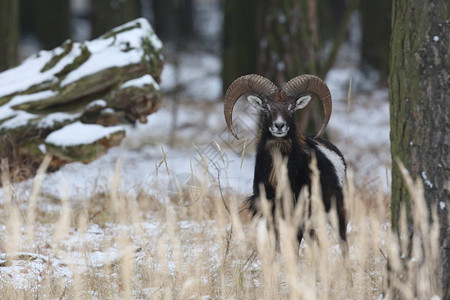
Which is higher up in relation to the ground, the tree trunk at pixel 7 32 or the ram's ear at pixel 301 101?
the ram's ear at pixel 301 101

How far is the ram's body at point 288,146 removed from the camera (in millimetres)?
5930

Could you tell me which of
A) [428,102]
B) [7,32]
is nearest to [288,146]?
[428,102]

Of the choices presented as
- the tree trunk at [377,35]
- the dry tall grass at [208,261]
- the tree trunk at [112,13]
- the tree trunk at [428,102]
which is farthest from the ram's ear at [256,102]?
the tree trunk at [377,35]

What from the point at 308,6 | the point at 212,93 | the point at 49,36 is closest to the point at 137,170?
the point at 308,6

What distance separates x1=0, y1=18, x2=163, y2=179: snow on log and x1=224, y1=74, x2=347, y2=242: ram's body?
2328 mm

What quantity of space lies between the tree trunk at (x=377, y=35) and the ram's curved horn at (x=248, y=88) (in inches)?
519

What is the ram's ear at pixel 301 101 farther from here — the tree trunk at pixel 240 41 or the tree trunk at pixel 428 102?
the tree trunk at pixel 240 41

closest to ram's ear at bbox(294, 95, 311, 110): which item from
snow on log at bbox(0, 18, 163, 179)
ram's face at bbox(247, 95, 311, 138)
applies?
ram's face at bbox(247, 95, 311, 138)

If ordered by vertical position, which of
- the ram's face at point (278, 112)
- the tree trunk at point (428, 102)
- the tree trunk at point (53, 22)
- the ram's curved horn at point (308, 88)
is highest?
the tree trunk at point (428, 102)

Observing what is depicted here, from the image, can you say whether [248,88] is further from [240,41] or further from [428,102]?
[240,41]

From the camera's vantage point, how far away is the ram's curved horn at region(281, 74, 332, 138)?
6.21 m

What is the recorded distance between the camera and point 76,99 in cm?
824

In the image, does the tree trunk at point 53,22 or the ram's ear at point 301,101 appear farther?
the tree trunk at point 53,22

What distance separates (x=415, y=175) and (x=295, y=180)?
6.38 feet
